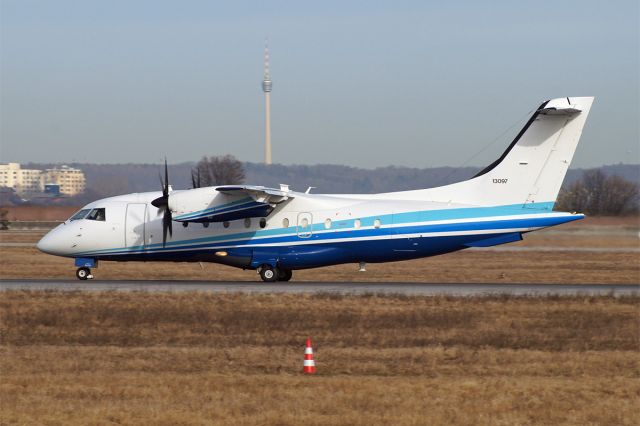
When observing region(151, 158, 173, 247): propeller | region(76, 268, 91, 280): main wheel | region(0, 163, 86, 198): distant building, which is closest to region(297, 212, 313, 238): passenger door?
region(151, 158, 173, 247): propeller

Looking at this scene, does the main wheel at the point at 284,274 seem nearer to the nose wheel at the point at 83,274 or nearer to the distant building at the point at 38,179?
the nose wheel at the point at 83,274

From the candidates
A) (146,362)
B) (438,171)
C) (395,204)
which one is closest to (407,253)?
(395,204)

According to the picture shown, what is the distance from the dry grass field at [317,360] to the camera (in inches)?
577

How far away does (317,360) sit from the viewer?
19.1 m

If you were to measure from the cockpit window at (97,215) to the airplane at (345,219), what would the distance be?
0.26ft

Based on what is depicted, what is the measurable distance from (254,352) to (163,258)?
13081mm

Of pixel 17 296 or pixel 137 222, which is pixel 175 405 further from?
pixel 137 222

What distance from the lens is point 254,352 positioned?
20.1 meters

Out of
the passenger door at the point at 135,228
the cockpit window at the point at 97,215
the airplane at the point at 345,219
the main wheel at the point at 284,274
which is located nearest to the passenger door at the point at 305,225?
the airplane at the point at 345,219

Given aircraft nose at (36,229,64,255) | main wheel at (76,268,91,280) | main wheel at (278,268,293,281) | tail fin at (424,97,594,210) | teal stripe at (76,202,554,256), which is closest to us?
teal stripe at (76,202,554,256)

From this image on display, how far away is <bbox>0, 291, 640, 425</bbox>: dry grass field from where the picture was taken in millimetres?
14656

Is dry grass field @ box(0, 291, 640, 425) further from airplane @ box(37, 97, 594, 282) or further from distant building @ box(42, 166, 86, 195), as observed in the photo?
distant building @ box(42, 166, 86, 195)

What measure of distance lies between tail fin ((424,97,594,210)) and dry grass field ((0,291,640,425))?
5.15 metres

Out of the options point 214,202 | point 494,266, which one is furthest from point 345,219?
point 494,266
